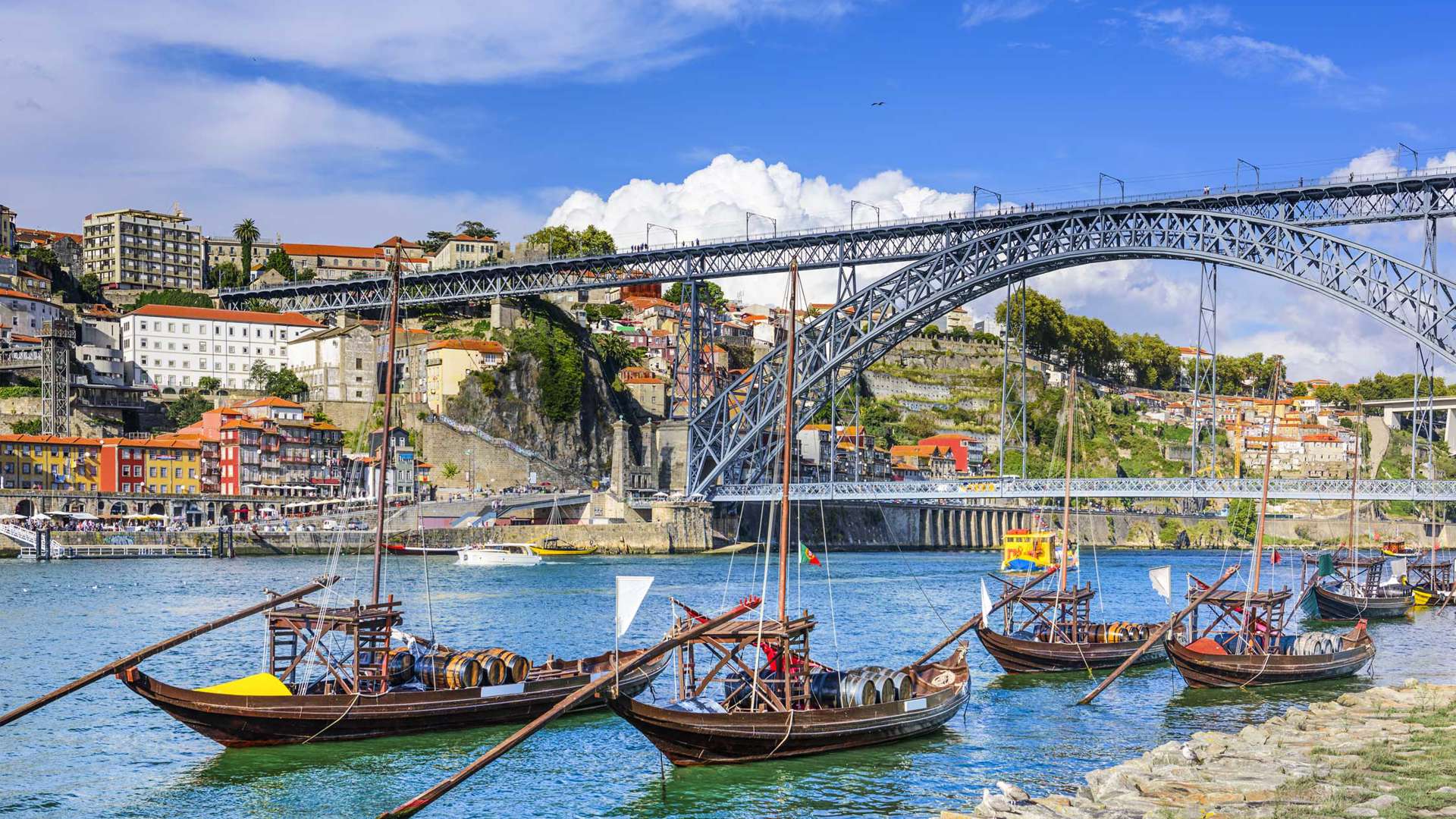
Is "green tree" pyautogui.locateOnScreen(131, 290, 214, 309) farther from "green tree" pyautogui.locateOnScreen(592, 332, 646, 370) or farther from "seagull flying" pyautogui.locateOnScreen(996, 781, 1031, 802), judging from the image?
"seagull flying" pyautogui.locateOnScreen(996, 781, 1031, 802)

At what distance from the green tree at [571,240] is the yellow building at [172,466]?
34.9 meters

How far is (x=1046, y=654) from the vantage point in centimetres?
2841

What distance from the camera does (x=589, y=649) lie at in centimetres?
3231

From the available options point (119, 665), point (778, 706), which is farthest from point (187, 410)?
point (778, 706)

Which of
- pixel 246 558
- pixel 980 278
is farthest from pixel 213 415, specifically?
pixel 980 278

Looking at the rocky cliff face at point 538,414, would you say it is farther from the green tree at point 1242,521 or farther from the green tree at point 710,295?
the green tree at point 1242,521

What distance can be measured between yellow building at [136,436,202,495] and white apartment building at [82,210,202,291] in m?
40.6

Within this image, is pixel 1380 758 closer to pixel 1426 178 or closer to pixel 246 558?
pixel 1426 178

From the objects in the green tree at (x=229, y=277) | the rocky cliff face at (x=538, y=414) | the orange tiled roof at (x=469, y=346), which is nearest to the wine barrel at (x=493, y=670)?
the rocky cliff face at (x=538, y=414)

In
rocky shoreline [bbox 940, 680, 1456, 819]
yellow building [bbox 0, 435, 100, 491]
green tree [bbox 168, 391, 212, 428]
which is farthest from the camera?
green tree [bbox 168, 391, 212, 428]

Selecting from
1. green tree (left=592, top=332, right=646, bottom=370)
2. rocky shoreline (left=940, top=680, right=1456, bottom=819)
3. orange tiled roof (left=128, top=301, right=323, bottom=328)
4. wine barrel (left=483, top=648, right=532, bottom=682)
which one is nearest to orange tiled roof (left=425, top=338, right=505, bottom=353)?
green tree (left=592, top=332, right=646, bottom=370)

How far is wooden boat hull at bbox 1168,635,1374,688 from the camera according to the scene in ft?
88.6

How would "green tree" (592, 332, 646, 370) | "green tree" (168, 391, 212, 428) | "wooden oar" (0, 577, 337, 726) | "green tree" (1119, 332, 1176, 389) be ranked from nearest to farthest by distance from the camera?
"wooden oar" (0, 577, 337, 726) < "green tree" (168, 391, 212, 428) < "green tree" (592, 332, 646, 370) < "green tree" (1119, 332, 1176, 389)

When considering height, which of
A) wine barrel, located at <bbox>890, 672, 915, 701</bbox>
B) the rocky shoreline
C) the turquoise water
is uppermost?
wine barrel, located at <bbox>890, 672, 915, 701</bbox>
